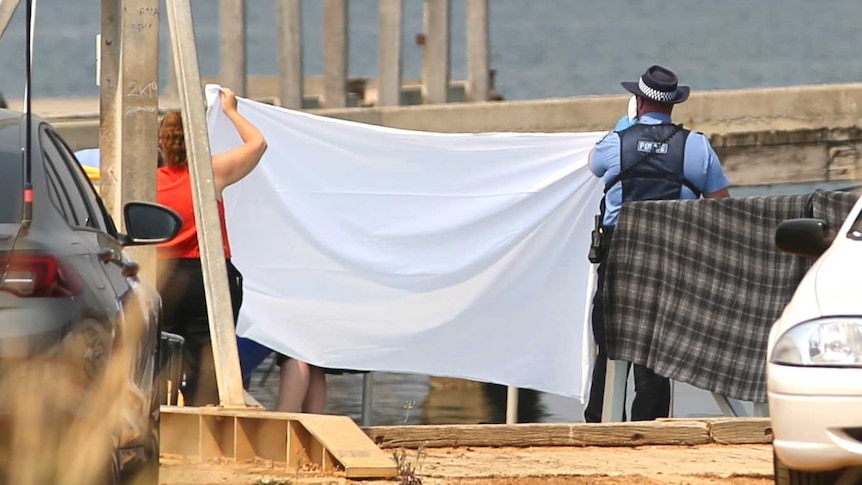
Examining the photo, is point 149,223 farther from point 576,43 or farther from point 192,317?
point 576,43

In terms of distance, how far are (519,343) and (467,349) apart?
0.30m

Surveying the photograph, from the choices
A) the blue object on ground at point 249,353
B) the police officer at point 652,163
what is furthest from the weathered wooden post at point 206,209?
the police officer at point 652,163

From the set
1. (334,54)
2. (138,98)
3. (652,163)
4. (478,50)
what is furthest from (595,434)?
(478,50)

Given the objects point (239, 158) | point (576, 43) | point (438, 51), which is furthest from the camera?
point (576, 43)

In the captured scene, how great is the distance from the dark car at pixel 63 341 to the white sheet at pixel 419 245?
483cm

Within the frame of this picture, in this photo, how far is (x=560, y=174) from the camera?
37.8ft

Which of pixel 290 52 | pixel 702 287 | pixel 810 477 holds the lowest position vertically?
pixel 810 477

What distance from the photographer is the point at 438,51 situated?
58.1 ft

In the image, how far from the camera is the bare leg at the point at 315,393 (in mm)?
10859

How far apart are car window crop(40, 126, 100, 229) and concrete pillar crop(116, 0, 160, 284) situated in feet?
8.78

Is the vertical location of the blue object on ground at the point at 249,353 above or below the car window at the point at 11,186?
above

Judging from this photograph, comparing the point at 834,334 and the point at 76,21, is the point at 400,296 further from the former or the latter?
the point at 76,21

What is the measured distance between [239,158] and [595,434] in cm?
233

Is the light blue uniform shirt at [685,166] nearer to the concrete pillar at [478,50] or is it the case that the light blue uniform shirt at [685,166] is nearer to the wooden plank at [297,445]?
the wooden plank at [297,445]
